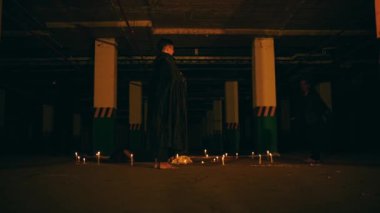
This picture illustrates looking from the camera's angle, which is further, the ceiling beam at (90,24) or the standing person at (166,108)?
the ceiling beam at (90,24)

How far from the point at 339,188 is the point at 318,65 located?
56.4 feet

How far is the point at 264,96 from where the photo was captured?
14.5 metres

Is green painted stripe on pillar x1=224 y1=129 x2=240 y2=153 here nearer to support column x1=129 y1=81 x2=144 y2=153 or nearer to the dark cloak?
support column x1=129 y1=81 x2=144 y2=153

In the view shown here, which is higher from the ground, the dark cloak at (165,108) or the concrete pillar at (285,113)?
the concrete pillar at (285,113)

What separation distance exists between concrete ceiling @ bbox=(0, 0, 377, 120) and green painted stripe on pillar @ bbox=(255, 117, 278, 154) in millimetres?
3035

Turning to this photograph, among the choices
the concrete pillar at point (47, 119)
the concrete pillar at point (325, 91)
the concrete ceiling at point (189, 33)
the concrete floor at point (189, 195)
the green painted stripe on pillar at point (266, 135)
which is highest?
the concrete ceiling at point (189, 33)

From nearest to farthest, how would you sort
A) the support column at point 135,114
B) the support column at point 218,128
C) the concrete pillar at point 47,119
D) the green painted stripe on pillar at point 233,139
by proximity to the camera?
the green painted stripe on pillar at point 233,139 → the support column at point 135,114 → the support column at point 218,128 → the concrete pillar at point 47,119

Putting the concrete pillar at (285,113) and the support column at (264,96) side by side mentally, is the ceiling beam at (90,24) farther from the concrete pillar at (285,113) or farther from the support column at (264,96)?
the concrete pillar at (285,113)

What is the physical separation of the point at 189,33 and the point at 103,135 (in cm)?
462

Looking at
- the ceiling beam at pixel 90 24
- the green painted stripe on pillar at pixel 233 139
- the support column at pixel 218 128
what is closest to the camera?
the ceiling beam at pixel 90 24

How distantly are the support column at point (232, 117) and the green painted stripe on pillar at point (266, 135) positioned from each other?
302 inches

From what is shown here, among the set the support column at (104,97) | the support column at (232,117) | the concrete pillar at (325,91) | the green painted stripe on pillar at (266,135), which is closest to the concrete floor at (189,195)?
the green painted stripe on pillar at (266,135)

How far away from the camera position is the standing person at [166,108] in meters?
5.58

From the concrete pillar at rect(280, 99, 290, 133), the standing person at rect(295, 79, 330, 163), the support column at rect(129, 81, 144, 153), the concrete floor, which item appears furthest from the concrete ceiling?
the concrete floor
